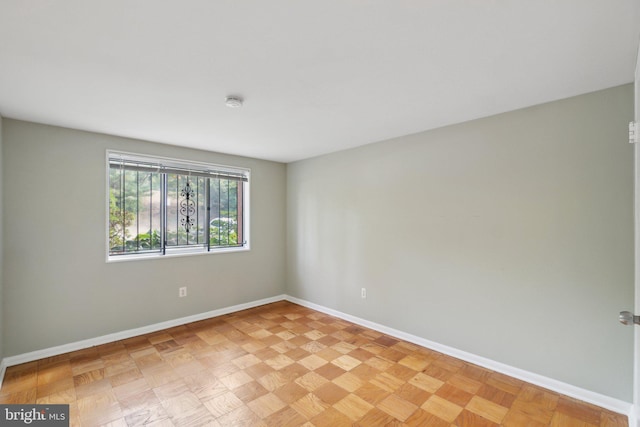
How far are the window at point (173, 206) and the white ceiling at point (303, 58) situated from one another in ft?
2.73

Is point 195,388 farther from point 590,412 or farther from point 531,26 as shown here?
point 531,26

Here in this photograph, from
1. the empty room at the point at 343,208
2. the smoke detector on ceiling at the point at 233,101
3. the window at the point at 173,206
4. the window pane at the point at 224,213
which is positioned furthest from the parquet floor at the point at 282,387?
the smoke detector on ceiling at the point at 233,101

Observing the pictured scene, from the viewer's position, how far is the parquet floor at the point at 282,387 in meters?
1.99

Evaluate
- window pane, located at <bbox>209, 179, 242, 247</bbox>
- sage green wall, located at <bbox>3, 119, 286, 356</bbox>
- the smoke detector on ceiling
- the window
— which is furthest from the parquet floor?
the smoke detector on ceiling

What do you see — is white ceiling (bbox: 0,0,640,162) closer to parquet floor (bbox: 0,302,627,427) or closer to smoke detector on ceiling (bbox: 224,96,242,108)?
smoke detector on ceiling (bbox: 224,96,242,108)

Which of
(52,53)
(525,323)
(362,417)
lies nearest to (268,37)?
(52,53)

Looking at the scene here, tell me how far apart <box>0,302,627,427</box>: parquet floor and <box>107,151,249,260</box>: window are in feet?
3.74

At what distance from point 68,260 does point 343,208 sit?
301cm

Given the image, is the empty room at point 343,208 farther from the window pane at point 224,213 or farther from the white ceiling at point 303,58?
the window pane at point 224,213

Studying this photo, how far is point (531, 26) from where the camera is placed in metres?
1.42

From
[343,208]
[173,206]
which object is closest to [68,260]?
[173,206]

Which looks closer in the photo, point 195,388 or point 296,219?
Answer: point 195,388

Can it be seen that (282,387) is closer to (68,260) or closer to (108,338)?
(108,338)

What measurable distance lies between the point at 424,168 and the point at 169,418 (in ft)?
9.83
